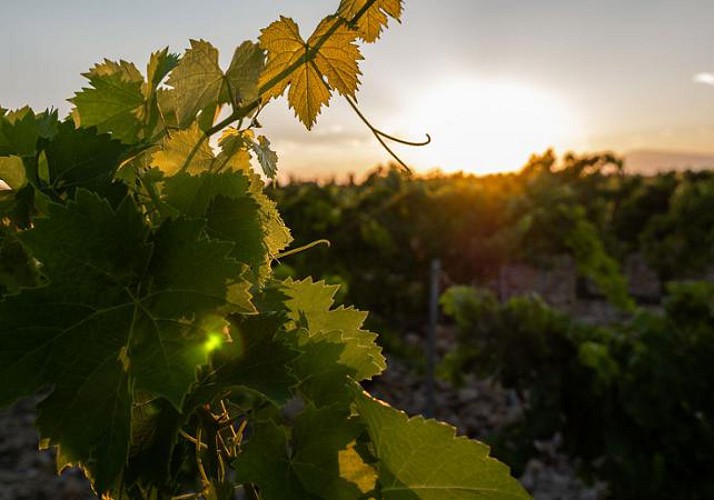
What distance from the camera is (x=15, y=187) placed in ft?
2.30

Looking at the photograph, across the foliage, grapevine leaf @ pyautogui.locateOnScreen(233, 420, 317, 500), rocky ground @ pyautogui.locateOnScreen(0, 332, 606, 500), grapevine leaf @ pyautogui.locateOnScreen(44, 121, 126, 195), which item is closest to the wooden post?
rocky ground @ pyautogui.locateOnScreen(0, 332, 606, 500)

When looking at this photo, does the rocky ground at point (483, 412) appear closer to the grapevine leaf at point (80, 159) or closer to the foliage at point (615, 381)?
the foliage at point (615, 381)

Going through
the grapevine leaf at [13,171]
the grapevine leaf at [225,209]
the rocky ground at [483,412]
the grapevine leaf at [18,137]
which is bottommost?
the rocky ground at [483,412]

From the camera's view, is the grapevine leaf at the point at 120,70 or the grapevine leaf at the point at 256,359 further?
the grapevine leaf at the point at 120,70

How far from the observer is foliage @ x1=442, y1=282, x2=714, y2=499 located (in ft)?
17.3

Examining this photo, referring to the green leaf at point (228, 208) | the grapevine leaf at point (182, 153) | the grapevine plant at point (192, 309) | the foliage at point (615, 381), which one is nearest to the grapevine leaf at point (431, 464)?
the grapevine plant at point (192, 309)

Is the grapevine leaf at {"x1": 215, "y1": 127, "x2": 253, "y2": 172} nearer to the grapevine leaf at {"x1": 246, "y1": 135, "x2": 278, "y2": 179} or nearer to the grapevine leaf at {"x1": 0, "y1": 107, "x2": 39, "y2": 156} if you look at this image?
the grapevine leaf at {"x1": 246, "y1": 135, "x2": 278, "y2": 179}

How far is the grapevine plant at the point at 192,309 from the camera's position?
0.58 m

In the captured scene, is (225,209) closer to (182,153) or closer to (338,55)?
(182,153)

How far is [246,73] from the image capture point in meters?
0.81

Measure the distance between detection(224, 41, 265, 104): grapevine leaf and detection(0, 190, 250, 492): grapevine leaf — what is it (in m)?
0.25

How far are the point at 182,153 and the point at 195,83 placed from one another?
0.39ft

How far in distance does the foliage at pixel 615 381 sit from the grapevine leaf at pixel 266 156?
16.3 feet

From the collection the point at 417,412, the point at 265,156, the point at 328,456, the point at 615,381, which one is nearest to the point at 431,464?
the point at 328,456
